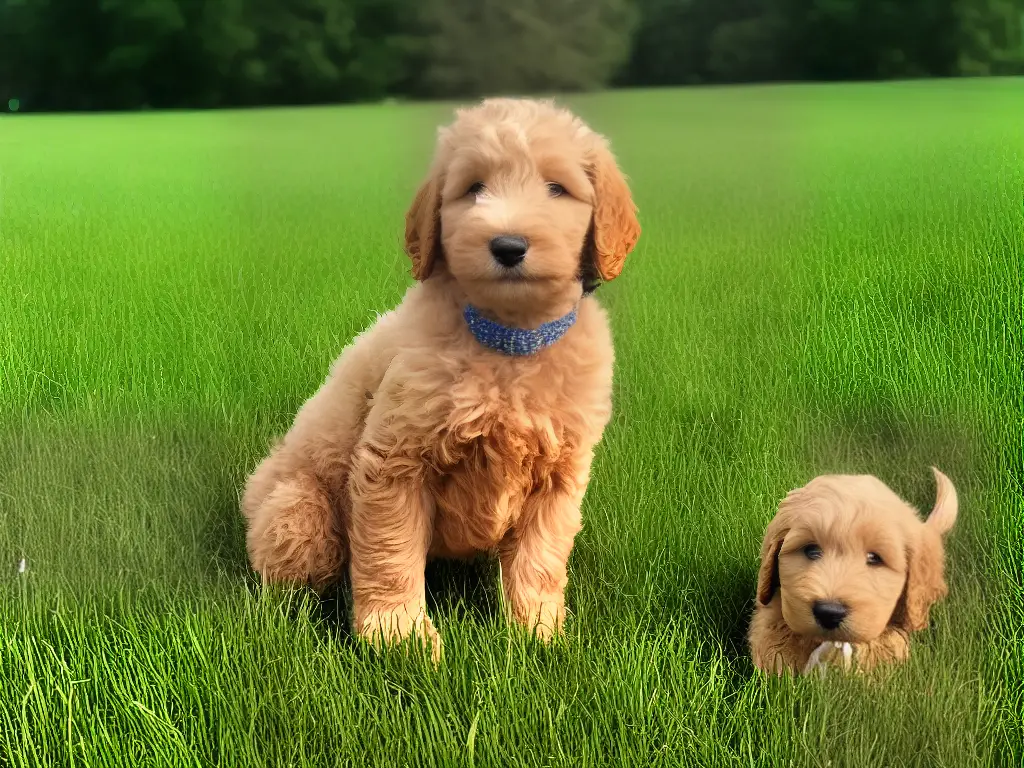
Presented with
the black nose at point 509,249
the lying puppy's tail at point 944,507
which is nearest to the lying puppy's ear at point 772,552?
the lying puppy's tail at point 944,507

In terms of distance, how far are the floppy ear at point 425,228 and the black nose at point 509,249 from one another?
0.72 feet

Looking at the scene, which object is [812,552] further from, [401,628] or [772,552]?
[401,628]

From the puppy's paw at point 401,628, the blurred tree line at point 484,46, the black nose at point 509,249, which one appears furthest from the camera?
the puppy's paw at point 401,628

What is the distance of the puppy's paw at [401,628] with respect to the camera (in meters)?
1.96

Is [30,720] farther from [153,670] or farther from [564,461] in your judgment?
[564,461]

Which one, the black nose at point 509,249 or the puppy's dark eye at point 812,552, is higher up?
the black nose at point 509,249

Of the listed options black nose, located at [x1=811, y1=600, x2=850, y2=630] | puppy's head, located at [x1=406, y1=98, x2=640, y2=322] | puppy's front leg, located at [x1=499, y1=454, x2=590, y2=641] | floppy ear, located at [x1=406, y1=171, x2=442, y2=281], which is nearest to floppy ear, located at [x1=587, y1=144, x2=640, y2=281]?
puppy's head, located at [x1=406, y1=98, x2=640, y2=322]

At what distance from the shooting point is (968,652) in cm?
190

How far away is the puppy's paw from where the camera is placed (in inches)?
77.1

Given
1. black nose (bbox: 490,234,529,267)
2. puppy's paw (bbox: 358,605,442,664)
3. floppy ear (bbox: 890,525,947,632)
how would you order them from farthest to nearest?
puppy's paw (bbox: 358,605,442,664)
floppy ear (bbox: 890,525,947,632)
black nose (bbox: 490,234,529,267)

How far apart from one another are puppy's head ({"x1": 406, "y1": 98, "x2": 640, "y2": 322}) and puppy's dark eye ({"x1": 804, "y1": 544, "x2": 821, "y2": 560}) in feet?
2.44

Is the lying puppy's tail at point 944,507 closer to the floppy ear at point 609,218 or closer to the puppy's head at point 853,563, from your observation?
the puppy's head at point 853,563

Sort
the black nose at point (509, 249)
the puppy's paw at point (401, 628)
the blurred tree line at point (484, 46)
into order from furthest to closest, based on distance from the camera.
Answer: the puppy's paw at point (401, 628)
the blurred tree line at point (484, 46)
the black nose at point (509, 249)

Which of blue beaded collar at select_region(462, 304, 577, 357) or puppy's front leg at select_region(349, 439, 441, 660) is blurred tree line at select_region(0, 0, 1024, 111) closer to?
blue beaded collar at select_region(462, 304, 577, 357)
